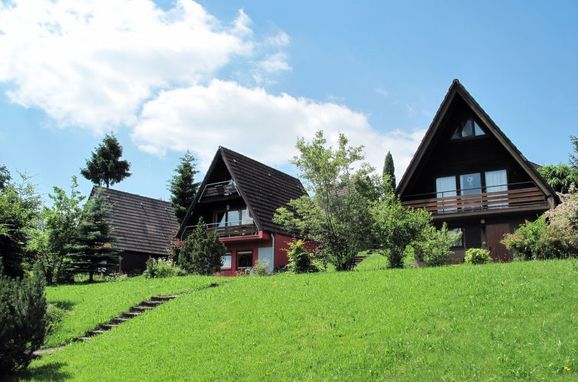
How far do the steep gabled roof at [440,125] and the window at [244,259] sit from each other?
11413 mm

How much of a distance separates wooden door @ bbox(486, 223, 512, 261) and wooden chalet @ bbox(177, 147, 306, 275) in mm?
12418

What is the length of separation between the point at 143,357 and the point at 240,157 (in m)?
25.3

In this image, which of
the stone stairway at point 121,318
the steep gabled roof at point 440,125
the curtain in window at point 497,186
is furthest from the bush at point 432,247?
the stone stairway at point 121,318

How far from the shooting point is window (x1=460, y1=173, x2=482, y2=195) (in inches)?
1079

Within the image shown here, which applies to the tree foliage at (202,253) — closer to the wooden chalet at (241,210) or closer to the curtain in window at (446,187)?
the wooden chalet at (241,210)

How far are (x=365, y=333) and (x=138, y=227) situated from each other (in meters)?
30.3

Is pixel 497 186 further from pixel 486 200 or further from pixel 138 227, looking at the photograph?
pixel 138 227

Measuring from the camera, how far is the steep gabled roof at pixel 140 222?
37.3 meters

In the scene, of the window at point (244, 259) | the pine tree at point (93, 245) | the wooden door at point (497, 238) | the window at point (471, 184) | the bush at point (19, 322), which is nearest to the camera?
the bush at point (19, 322)

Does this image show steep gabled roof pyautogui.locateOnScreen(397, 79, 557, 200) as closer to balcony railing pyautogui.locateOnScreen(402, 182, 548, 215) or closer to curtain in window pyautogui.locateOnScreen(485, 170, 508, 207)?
balcony railing pyautogui.locateOnScreen(402, 182, 548, 215)

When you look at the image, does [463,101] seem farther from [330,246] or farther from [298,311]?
[298,311]

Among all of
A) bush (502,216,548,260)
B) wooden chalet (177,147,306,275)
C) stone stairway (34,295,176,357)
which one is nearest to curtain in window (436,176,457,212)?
bush (502,216,548,260)

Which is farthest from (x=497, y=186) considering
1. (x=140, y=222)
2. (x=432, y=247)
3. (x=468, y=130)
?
(x=140, y=222)

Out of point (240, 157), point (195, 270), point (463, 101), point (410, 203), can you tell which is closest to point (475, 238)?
point (410, 203)
